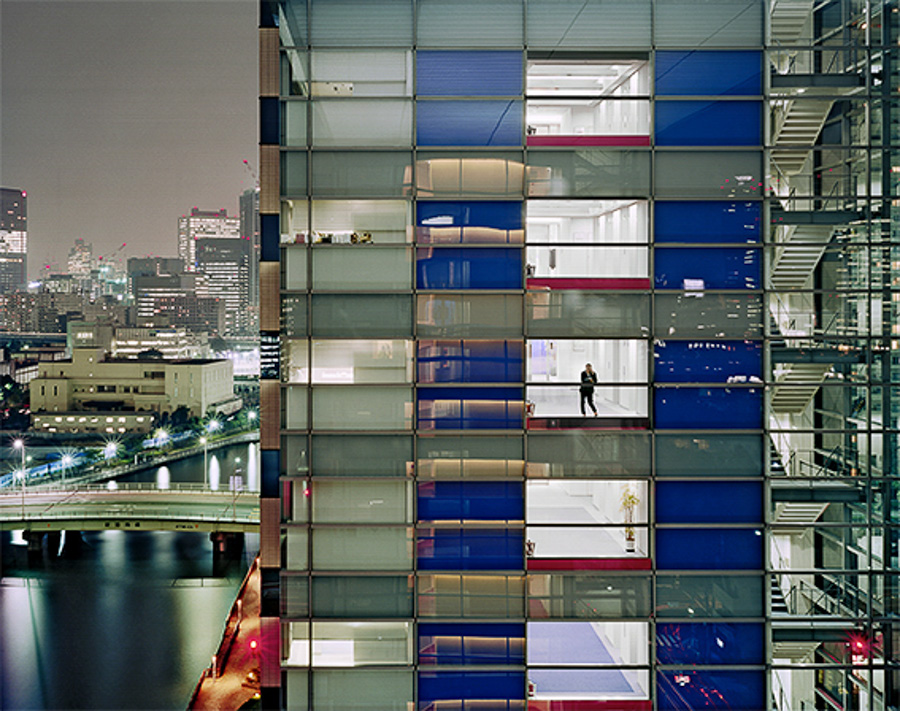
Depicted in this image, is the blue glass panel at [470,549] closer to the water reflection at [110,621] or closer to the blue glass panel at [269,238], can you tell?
the blue glass panel at [269,238]

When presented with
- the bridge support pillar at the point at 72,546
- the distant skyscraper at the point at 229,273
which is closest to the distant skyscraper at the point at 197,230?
the distant skyscraper at the point at 229,273

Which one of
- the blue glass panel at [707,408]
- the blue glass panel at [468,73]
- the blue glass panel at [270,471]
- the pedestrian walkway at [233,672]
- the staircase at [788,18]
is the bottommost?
the pedestrian walkway at [233,672]

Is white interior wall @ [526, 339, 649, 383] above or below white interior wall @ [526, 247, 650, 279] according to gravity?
below

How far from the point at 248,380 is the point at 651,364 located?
52.8 meters

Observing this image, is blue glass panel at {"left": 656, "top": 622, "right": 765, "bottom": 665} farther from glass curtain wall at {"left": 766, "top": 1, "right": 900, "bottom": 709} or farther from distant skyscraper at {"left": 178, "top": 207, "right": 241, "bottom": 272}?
distant skyscraper at {"left": 178, "top": 207, "right": 241, "bottom": 272}

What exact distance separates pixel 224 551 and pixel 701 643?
40.4 m

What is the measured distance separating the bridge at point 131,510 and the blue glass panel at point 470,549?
29258 mm

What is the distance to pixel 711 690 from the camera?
11.8 m

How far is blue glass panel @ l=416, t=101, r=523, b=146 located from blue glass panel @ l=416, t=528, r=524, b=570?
708 cm

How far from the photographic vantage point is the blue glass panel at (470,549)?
1177 cm

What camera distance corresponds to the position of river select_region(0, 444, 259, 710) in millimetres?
35031

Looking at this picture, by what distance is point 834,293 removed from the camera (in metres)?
11.9

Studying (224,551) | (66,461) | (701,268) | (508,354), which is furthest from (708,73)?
(66,461)

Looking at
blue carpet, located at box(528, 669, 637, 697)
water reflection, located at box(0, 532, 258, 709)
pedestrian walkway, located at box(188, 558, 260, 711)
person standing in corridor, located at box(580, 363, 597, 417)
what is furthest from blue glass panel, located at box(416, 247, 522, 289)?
water reflection, located at box(0, 532, 258, 709)
